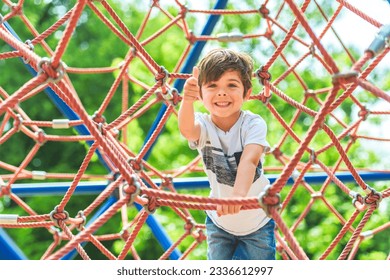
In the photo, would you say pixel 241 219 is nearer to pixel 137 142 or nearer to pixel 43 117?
pixel 137 142

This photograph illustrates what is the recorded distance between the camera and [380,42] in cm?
93

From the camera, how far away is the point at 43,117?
546 centimetres

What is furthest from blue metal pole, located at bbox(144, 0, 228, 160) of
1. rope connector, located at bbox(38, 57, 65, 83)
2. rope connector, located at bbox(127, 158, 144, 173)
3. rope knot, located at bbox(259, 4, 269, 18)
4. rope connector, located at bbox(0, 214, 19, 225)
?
rope connector, located at bbox(38, 57, 65, 83)

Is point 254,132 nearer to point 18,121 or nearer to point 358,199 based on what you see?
point 358,199

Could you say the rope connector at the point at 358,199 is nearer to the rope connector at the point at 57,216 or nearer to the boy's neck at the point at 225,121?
the boy's neck at the point at 225,121

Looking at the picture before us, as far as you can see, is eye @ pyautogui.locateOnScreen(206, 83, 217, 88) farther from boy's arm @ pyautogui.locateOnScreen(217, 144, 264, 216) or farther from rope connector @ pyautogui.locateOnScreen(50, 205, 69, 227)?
rope connector @ pyautogui.locateOnScreen(50, 205, 69, 227)

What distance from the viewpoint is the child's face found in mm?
1066

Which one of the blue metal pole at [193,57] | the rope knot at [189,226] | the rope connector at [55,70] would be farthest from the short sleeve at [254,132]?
the blue metal pole at [193,57]

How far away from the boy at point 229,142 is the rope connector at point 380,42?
0.73 ft

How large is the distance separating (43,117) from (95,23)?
1.00 metres

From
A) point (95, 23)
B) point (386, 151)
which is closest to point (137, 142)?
point (95, 23)

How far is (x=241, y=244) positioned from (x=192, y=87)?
304mm

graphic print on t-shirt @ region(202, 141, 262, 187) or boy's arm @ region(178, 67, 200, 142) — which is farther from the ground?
boy's arm @ region(178, 67, 200, 142)
